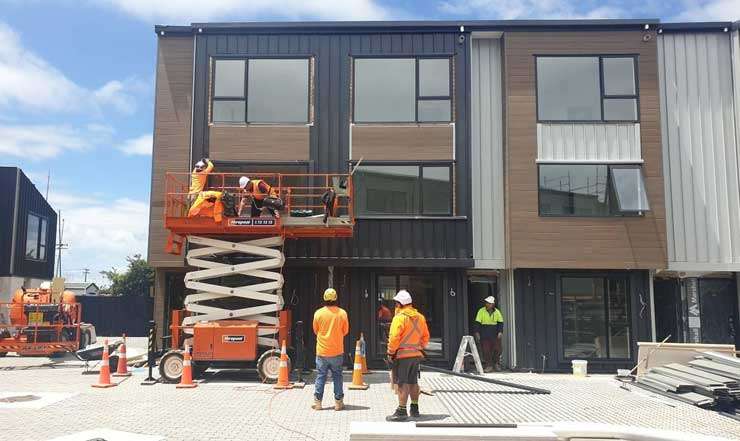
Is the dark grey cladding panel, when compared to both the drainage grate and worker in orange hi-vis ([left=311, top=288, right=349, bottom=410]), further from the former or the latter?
the drainage grate

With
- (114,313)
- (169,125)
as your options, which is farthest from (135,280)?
(169,125)

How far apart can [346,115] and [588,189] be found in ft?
20.6

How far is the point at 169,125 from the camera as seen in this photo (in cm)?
1608

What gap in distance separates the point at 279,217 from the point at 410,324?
204 inches

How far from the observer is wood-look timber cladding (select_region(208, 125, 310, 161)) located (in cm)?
1589

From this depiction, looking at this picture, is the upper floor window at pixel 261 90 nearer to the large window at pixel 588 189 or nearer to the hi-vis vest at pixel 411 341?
the large window at pixel 588 189

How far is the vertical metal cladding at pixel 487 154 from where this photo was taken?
1593 centimetres

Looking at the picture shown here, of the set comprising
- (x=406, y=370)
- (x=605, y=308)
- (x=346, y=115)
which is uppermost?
(x=346, y=115)

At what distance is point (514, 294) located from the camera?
15664 millimetres

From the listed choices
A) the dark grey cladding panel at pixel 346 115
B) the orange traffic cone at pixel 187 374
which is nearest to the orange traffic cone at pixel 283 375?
the orange traffic cone at pixel 187 374

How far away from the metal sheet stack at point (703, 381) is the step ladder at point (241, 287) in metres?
7.58

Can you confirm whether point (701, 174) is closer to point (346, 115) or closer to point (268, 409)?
point (346, 115)

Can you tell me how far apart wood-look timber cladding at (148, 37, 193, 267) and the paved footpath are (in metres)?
3.68

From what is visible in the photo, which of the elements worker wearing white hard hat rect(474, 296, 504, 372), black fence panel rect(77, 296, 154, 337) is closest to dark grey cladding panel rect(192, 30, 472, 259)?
worker wearing white hard hat rect(474, 296, 504, 372)
